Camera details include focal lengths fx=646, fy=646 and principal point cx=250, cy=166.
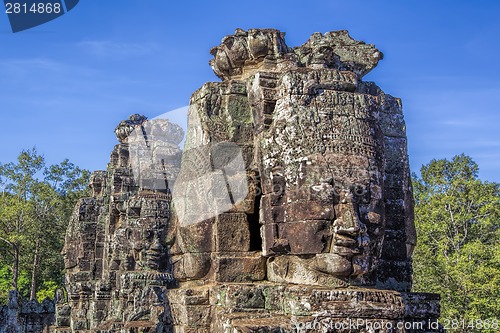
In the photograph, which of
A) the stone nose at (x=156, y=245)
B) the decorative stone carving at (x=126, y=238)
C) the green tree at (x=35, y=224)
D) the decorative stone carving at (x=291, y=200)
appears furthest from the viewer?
the green tree at (x=35, y=224)

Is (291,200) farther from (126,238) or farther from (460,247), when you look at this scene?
(460,247)

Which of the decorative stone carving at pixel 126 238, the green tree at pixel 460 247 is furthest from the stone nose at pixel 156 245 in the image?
the green tree at pixel 460 247

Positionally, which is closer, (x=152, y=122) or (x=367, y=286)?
(x=367, y=286)

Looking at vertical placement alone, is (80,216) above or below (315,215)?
above

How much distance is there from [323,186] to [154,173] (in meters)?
9.22

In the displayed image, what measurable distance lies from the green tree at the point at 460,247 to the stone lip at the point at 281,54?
43.2 ft

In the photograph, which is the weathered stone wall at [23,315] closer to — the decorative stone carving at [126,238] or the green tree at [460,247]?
the decorative stone carving at [126,238]

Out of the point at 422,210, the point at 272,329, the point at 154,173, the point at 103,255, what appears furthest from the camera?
the point at 422,210

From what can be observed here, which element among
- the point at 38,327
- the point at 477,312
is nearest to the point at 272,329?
the point at 38,327

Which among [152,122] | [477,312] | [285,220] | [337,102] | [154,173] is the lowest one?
[477,312]

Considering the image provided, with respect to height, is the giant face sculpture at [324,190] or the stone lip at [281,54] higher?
the stone lip at [281,54]

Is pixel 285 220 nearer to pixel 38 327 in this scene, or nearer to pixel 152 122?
pixel 152 122

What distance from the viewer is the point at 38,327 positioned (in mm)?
16625

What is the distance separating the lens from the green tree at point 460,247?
18969 millimetres
